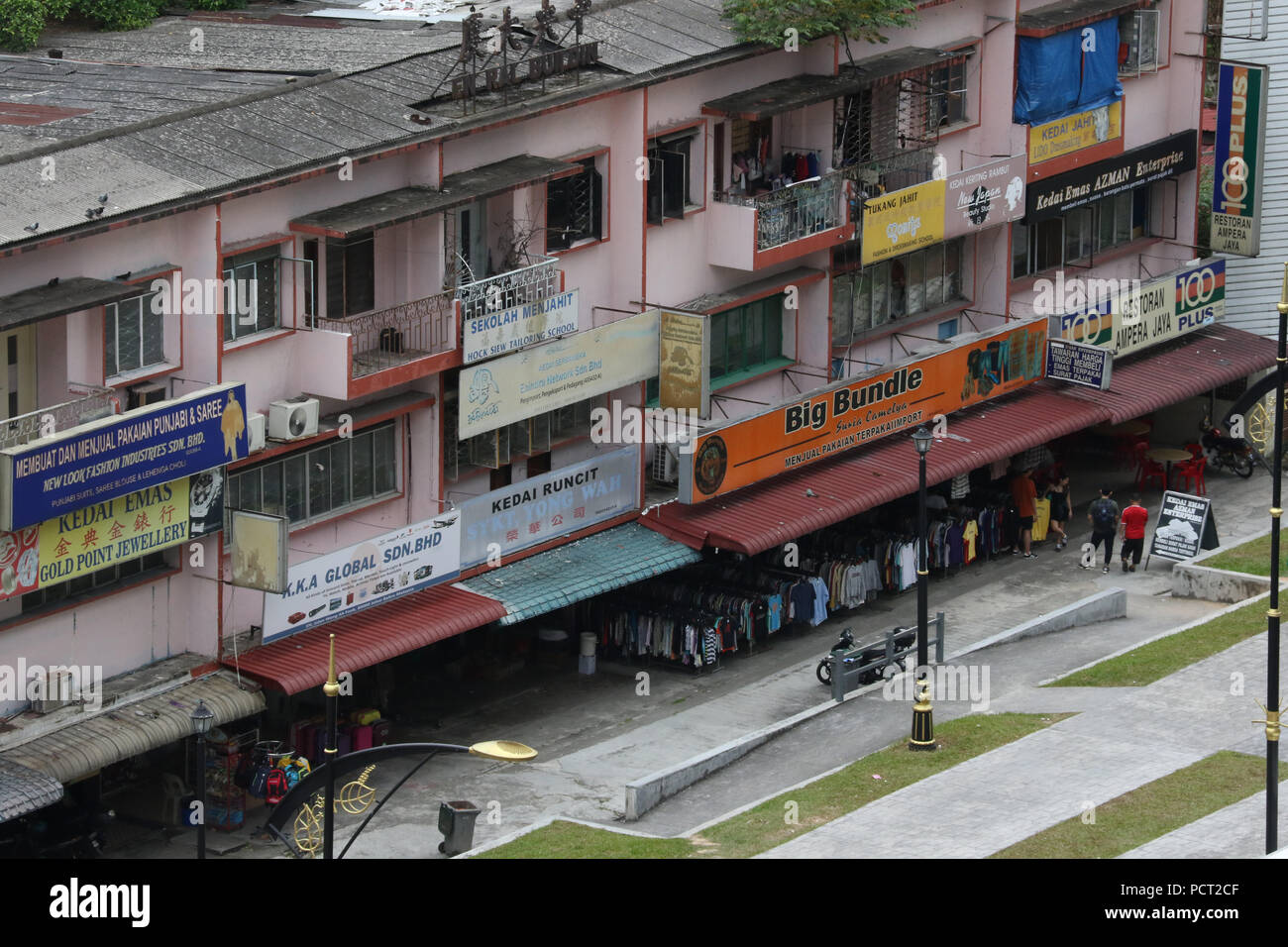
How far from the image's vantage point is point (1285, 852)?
2828 cm

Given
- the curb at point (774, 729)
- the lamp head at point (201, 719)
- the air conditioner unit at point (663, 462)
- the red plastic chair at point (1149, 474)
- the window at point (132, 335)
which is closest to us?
the lamp head at point (201, 719)

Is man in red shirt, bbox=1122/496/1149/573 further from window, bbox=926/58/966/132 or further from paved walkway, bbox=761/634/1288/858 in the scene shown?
window, bbox=926/58/966/132

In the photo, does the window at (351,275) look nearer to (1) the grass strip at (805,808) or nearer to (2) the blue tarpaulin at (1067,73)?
(1) the grass strip at (805,808)

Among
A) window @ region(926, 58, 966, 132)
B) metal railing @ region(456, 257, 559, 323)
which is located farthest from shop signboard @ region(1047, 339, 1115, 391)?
metal railing @ region(456, 257, 559, 323)

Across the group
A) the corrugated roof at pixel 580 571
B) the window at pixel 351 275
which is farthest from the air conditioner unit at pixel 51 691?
the corrugated roof at pixel 580 571

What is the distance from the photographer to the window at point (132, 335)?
3356 centimetres

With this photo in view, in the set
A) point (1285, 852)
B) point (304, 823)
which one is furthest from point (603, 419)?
point (1285, 852)

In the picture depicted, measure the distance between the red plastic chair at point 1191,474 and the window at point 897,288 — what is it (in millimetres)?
5705

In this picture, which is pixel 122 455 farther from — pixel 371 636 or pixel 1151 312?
pixel 1151 312

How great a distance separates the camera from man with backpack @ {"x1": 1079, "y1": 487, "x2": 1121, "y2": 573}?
47375 millimetres

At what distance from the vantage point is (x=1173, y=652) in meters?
40.9

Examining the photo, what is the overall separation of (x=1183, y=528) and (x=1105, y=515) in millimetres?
1428

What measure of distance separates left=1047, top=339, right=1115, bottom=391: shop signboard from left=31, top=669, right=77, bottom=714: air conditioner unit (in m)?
22.2

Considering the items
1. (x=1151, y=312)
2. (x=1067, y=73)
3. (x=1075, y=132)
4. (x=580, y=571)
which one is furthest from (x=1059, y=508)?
(x=580, y=571)
